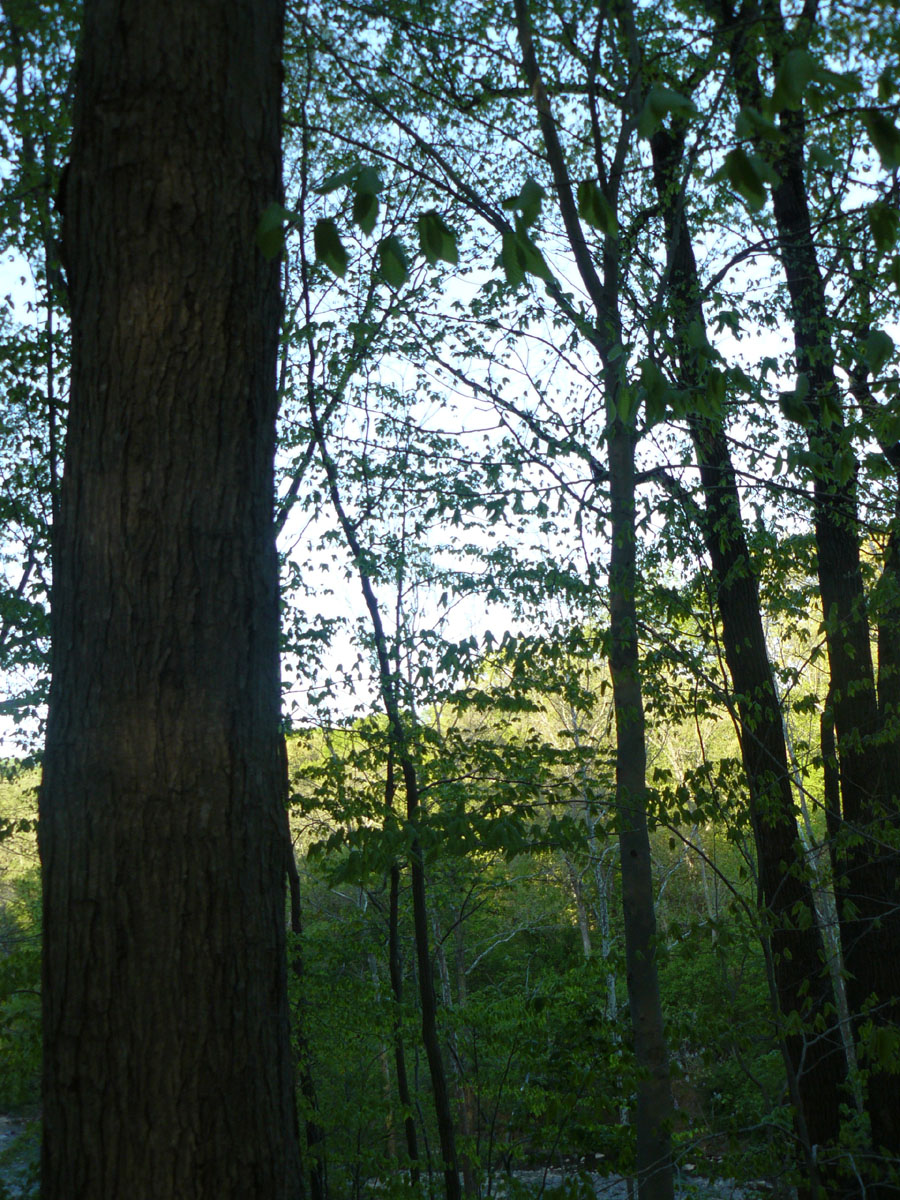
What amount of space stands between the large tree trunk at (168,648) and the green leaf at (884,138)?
1.16m

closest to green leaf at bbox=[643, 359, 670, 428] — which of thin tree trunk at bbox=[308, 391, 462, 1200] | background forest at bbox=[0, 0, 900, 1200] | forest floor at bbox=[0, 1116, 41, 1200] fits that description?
background forest at bbox=[0, 0, 900, 1200]

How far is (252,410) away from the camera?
6.13 ft

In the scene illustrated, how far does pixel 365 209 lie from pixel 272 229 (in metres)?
0.26

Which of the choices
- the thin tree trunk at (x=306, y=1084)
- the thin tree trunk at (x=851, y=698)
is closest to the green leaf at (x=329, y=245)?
the thin tree trunk at (x=851, y=698)

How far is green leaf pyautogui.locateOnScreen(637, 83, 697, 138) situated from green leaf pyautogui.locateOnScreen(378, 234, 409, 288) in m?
0.45

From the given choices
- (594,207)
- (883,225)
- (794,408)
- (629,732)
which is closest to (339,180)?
(594,207)

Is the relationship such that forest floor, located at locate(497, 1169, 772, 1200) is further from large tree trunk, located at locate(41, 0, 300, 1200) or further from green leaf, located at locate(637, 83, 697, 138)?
green leaf, located at locate(637, 83, 697, 138)

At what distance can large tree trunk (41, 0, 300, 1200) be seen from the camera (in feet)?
5.01

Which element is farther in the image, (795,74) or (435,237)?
(435,237)

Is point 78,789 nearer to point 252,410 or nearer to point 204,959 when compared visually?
point 204,959

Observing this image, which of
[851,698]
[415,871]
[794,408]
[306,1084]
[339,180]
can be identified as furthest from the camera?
[306,1084]

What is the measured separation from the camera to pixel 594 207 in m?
1.64

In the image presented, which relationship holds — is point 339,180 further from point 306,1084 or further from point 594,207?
point 306,1084

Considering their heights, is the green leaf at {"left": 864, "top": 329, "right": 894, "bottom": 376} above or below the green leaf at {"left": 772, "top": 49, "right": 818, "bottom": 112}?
below
